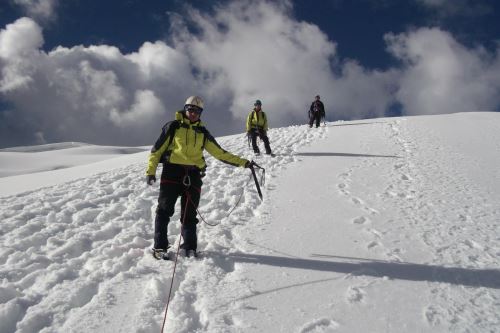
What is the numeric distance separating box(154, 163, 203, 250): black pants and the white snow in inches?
11.5

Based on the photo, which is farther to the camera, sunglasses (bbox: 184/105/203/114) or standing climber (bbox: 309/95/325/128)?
standing climber (bbox: 309/95/325/128)

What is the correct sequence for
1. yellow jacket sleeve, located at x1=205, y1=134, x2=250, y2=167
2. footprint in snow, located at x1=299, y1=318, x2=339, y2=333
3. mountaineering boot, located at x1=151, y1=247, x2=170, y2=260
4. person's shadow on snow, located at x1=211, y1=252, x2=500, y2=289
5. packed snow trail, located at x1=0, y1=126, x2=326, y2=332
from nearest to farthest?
footprint in snow, located at x1=299, y1=318, x2=339, y2=333 < packed snow trail, located at x1=0, y1=126, x2=326, y2=332 < person's shadow on snow, located at x1=211, y1=252, x2=500, y2=289 < mountaineering boot, located at x1=151, y1=247, x2=170, y2=260 < yellow jacket sleeve, located at x1=205, y1=134, x2=250, y2=167

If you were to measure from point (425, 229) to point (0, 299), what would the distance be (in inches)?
209

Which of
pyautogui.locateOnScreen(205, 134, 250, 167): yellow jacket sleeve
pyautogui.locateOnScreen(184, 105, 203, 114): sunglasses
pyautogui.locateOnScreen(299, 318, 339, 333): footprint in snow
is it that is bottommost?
pyautogui.locateOnScreen(299, 318, 339, 333): footprint in snow

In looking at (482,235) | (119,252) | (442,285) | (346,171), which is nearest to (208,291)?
(119,252)

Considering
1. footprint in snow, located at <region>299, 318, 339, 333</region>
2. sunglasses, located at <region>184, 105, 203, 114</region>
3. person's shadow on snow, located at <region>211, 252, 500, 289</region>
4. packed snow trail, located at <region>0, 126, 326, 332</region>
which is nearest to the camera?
footprint in snow, located at <region>299, 318, 339, 333</region>

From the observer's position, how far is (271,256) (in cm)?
493

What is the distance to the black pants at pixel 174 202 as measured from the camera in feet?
16.0

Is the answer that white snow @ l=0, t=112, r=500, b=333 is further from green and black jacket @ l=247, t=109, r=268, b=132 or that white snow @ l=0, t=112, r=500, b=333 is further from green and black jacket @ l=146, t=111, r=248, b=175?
green and black jacket @ l=247, t=109, r=268, b=132

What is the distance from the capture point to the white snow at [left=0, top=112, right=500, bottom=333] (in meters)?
3.59

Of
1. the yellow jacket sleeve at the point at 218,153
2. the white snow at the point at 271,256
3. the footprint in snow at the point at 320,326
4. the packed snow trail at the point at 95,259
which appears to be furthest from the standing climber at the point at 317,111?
the footprint in snow at the point at 320,326

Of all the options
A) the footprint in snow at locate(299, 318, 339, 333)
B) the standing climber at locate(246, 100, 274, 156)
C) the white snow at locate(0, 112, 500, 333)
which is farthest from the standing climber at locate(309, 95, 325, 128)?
the footprint in snow at locate(299, 318, 339, 333)

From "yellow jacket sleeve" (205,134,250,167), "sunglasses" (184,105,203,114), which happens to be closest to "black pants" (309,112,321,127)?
"yellow jacket sleeve" (205,134,250,167)

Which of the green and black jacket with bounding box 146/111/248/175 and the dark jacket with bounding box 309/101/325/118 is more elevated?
the dark jacket with bounding box 309/101/325/118
